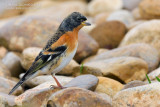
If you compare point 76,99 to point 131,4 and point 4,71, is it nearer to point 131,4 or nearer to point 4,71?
point 4,71

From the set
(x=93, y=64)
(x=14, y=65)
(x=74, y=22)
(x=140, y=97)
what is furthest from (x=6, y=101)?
(x=14, y=65)

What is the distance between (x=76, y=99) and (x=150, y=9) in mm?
7290

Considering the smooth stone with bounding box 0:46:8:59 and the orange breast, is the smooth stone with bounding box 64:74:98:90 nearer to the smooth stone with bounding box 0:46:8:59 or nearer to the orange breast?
the orange breast

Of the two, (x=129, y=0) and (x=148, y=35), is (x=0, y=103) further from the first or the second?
(x=129, y=0)

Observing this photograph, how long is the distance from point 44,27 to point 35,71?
13.4 feet

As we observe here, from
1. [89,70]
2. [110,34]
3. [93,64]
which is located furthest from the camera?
[110,34]

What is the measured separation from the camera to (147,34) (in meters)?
9.93

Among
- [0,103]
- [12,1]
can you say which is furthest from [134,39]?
[0,103]

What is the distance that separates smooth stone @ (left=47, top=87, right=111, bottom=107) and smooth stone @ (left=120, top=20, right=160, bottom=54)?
15.3 ft

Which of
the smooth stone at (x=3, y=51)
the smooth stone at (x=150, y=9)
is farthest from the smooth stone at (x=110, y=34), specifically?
the smooth stone at (x=3, y=51)

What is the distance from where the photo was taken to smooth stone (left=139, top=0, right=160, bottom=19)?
1170 cm

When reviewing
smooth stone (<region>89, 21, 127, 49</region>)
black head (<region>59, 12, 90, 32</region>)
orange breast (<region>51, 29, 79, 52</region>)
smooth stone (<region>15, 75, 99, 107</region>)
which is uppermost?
black head (<region>59, 12, 90, 32</region>)

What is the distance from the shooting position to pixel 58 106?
540 centimetres

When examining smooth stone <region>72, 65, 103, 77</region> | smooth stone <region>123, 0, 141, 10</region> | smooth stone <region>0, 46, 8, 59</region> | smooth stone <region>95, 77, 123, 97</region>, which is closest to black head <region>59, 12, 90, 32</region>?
smooth stone <region>95, 77, 123, 97</region>
